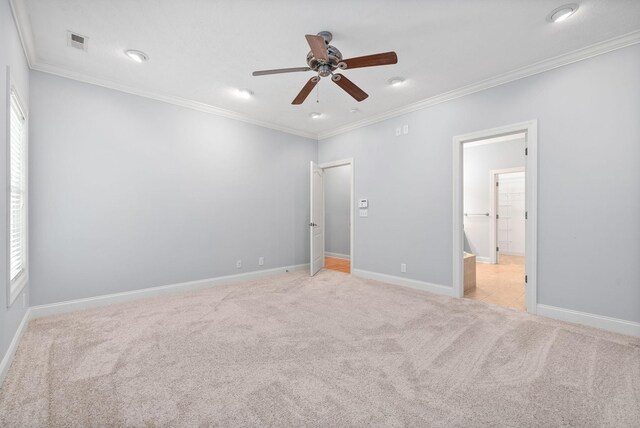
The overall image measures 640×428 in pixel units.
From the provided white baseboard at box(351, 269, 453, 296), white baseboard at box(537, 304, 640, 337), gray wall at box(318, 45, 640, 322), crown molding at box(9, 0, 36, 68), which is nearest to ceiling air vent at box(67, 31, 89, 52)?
crown molding at box(9, 0, 36, 68)

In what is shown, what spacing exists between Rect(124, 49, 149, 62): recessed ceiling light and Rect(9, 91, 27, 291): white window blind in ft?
3.34

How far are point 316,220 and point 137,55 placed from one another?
355cm

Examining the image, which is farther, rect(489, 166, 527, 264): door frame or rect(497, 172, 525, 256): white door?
rect(497, 172, 525, 256): white door

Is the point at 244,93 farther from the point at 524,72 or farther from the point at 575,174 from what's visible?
the point at 575,174

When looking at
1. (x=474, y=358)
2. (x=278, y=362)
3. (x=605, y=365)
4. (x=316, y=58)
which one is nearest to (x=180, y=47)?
(x=316, y=58)

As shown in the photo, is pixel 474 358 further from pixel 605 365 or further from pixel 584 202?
pixel 584 202

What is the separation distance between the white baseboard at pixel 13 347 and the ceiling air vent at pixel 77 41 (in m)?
2.65

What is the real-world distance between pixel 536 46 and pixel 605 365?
9.30ft

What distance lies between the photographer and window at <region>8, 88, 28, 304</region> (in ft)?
7.98

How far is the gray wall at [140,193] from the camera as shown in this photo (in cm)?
317

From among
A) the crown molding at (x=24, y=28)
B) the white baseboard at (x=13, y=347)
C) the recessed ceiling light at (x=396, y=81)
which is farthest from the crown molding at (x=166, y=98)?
the white baseboard at (x=13, y=347)

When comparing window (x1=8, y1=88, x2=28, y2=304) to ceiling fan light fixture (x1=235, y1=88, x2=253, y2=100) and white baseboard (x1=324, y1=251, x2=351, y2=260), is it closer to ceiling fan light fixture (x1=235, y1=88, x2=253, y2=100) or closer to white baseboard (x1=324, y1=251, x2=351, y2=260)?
ceiling fan light fixture (x1=235, y1=88, x2=253, y2=100)

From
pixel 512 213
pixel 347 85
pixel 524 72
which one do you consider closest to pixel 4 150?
pixel 347 85

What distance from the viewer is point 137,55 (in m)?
2.94
